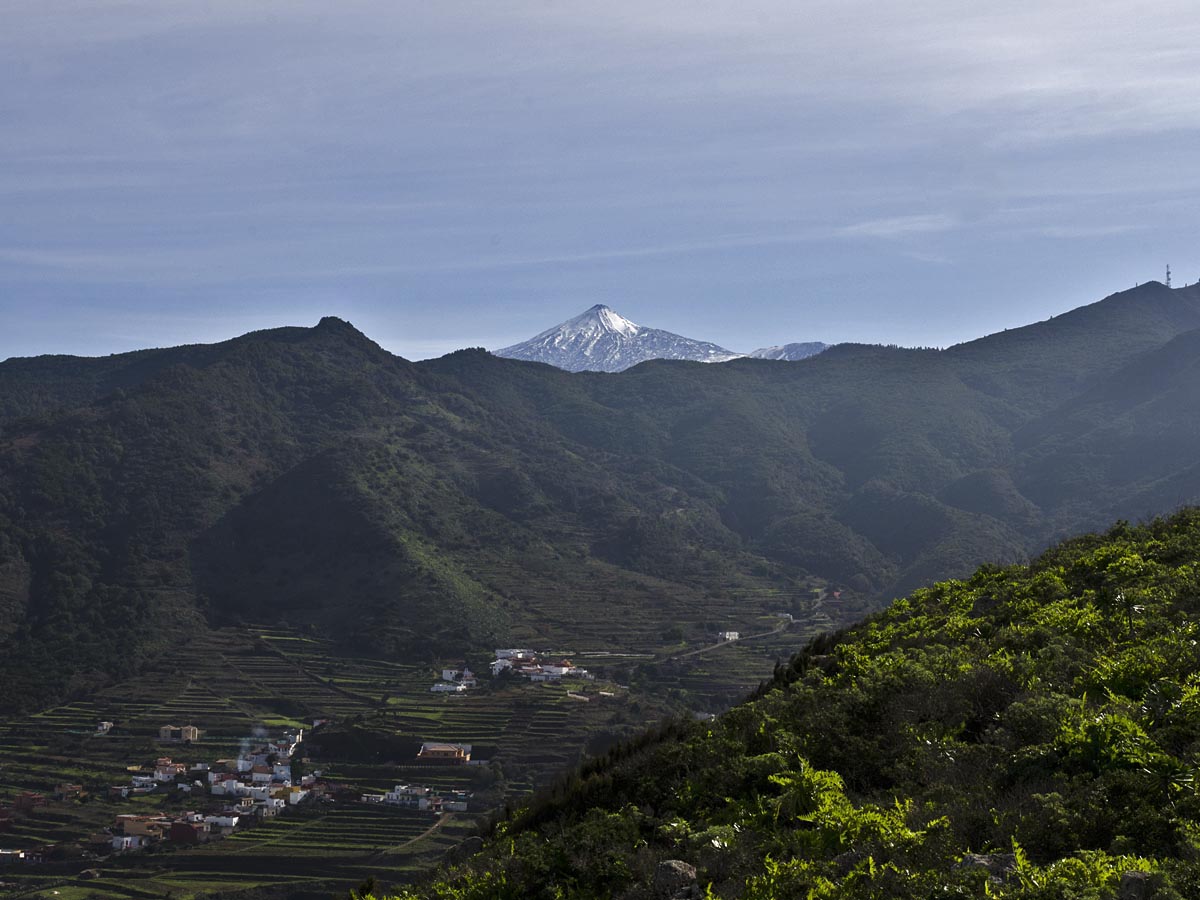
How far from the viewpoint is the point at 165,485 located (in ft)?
504

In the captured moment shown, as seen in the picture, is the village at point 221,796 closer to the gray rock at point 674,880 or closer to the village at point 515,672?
the village at point 515,672

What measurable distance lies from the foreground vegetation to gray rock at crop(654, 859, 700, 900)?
0.11m

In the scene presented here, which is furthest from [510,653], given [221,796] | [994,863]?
[994,863]

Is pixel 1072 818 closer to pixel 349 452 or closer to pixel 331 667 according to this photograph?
pixel 331 667

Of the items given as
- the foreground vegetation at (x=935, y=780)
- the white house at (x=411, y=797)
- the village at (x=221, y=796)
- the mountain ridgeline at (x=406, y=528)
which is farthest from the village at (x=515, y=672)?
the foreground vegetation at (x=935, y=780)

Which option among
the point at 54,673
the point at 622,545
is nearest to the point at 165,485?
the point at 54,673

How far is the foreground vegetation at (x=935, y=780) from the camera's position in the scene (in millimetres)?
7801

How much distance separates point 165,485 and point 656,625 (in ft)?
253

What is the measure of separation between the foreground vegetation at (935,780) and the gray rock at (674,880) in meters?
0.11

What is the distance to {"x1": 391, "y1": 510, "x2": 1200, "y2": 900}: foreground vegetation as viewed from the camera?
307 inches

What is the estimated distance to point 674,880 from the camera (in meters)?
9.06

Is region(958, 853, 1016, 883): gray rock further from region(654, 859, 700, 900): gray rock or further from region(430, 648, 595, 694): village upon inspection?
region(430, 648, 595, 694): village

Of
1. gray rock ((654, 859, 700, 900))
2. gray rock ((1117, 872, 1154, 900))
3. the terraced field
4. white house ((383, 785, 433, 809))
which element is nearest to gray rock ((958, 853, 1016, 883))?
gray rock ((1117, 872, 1154, 900))

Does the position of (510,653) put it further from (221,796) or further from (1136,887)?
(1136,887)
